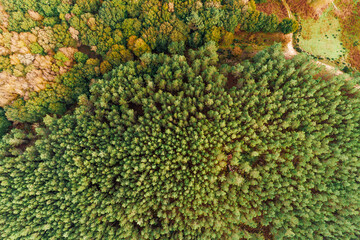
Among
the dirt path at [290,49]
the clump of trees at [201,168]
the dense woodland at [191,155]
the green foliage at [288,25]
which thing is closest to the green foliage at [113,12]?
the dense woodland at [191,155]

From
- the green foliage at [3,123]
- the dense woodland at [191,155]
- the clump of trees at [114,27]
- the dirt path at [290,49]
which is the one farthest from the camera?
the dirt path at [290,49]

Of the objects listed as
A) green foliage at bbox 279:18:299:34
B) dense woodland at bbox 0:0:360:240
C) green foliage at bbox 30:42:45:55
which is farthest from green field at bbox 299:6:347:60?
green foliage at bbox 30:42:45:55

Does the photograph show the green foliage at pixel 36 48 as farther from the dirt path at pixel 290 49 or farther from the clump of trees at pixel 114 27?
the dirt path at pixel 290 49

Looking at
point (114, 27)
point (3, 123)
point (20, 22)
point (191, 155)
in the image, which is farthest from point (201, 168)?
point (20, 22)

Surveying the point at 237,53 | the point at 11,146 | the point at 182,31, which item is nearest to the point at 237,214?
the point at 237,53

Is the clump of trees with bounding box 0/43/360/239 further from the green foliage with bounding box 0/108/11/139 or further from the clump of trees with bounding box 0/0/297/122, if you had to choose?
the green foliage with bounding box 0/108/11/139

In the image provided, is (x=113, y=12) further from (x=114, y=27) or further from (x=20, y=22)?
(x=20, y=22)
